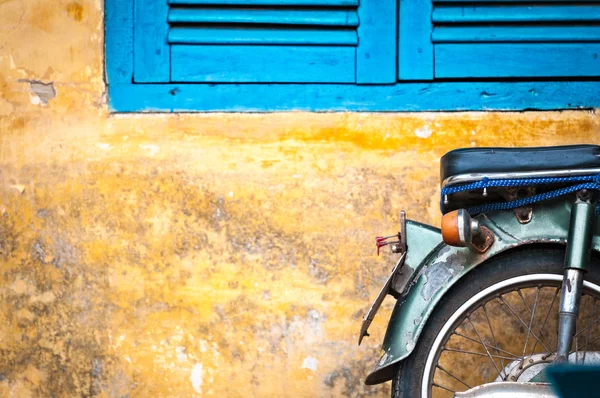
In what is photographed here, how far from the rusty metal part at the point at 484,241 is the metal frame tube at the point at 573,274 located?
0.68 feet

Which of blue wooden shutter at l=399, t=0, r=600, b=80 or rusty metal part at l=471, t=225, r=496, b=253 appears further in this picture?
blue wooden shutter at l=399, t=0, r=600, b=80

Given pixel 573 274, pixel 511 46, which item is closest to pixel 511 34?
pixel 511 46

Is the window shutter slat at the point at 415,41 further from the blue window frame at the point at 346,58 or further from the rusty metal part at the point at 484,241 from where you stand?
the rusty metal part at the point at 484,241

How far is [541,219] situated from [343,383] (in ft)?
4.51

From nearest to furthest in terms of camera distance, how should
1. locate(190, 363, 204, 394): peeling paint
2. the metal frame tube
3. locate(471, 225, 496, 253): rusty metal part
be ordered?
the metal frame tube → locate(471, 225, 496, 253): rusty metal part → locate(190, 363, 204, 394): peeling paint

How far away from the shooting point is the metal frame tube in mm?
2256

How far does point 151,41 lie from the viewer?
3.57 m

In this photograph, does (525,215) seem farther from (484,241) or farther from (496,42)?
(496,42)

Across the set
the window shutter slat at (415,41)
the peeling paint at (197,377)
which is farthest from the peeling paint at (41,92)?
the window shutter slat at (415,41)

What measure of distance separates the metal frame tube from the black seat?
13 cm

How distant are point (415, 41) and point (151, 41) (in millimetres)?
1093

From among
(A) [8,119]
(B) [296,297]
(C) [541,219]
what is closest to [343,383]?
(B) [296,297]

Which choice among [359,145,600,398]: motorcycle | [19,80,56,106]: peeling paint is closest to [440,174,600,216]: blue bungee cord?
[359,145,600,398]: motorcycle

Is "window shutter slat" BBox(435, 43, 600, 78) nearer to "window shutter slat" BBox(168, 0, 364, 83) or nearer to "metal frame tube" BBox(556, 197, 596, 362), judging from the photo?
"window shutter slat" BBox(168, 0, 364, 83)
